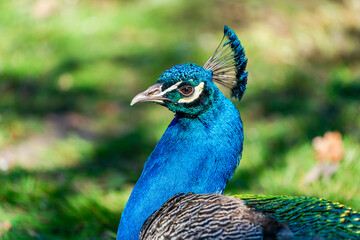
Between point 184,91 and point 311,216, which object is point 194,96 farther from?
point 311,216

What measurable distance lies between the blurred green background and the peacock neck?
2.09 feet

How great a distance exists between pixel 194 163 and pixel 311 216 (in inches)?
18.8

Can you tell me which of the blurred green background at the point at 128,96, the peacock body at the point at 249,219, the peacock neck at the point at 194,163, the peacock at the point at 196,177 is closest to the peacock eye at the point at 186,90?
the peacock at the point at 196,177

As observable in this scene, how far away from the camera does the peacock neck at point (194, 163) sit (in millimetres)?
1904

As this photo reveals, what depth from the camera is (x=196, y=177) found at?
191 centimetres

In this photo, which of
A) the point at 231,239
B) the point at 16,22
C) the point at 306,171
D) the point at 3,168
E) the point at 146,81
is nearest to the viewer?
the point at 231,239

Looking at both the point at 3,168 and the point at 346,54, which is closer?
the point at 3,168

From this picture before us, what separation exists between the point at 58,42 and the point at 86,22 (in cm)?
43

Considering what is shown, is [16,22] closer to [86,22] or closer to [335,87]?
[86,22]

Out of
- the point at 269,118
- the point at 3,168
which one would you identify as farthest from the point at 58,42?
the point at 269,118

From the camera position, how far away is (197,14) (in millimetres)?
4852

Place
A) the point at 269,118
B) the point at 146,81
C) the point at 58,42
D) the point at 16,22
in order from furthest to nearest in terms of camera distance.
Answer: the point at 16,22 → the point at 58,42 → the point at 146,81 → the point at 269,118

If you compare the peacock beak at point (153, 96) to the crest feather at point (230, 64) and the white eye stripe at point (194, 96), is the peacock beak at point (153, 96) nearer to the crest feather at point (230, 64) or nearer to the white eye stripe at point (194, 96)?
the white eye stripe at point (194, 96)

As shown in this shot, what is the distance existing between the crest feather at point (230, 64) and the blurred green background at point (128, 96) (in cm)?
89
